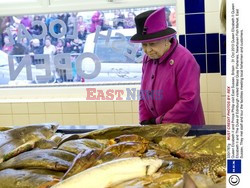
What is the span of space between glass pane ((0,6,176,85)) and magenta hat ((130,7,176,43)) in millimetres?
1114

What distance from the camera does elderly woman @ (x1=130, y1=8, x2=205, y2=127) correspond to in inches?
95.0

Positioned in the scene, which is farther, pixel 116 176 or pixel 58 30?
pixel 58 30

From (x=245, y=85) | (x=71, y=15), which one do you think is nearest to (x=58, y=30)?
(x=71, y=15)

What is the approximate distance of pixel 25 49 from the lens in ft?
12.3

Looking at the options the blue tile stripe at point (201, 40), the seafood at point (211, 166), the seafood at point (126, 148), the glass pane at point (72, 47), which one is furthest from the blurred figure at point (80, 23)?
the seafood at point (211, 166)

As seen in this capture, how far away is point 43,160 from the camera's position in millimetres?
1453

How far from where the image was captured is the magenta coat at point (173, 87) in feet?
7.97

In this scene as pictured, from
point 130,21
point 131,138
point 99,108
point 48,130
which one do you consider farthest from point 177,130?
point 130,21

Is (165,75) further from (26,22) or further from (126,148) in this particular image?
(26,22)

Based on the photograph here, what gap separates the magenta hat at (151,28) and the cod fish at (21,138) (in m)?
0.85

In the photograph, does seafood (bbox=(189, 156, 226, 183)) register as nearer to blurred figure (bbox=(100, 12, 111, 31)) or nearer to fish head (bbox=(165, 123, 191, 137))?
fish head (bbox=(165, 123, 191, 137))

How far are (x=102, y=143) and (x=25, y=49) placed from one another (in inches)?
92.9

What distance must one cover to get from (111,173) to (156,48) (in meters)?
1.37

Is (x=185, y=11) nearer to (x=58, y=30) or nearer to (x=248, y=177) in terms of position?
(x=58, y=30)
